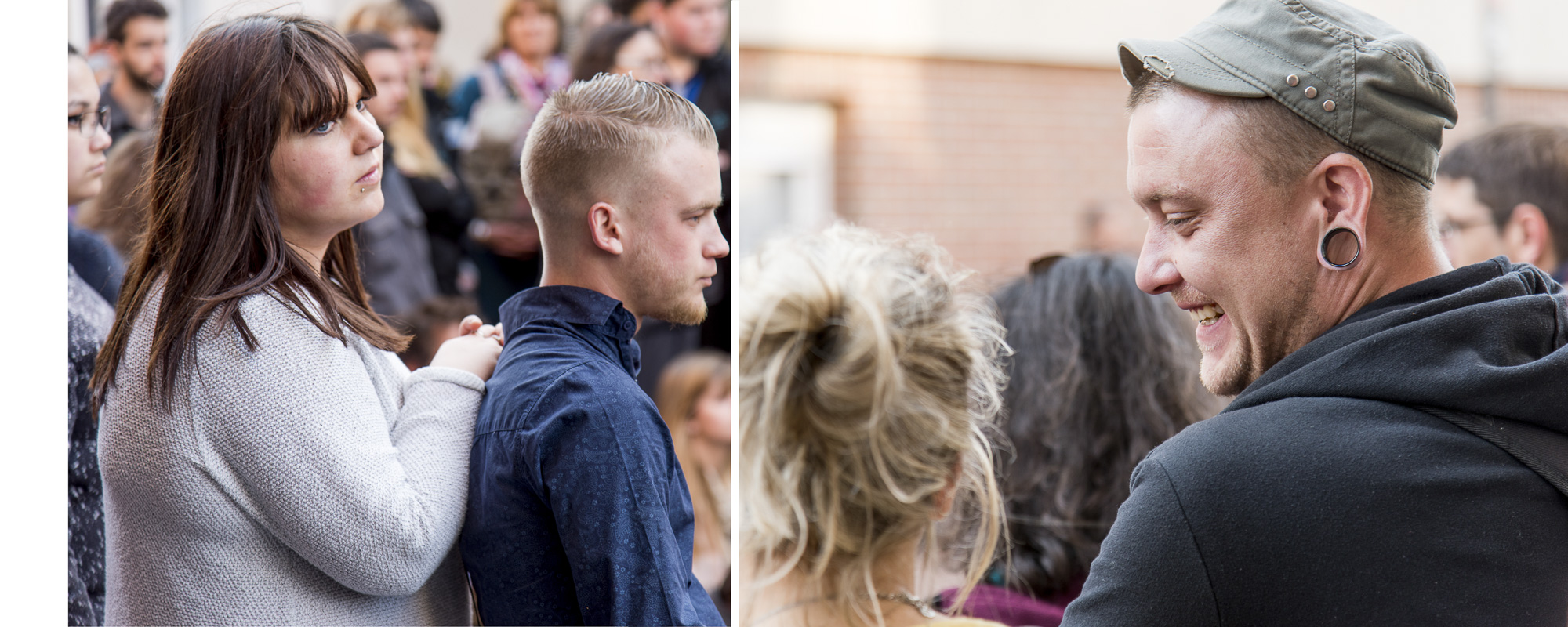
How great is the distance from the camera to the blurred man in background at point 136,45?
5.79 feet

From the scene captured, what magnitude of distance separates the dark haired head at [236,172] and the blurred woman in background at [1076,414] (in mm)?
1037

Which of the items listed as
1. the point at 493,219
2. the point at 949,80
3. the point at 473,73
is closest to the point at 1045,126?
the point at 949,80

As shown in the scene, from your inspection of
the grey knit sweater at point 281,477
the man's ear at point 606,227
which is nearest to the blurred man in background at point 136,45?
the grey knit sweater at point 281,477

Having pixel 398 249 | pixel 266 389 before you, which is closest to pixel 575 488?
pixel 266 389

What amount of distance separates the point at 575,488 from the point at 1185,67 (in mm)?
807

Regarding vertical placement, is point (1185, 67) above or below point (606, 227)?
above

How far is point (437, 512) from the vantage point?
131 cm

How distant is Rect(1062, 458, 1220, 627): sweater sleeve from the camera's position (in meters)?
0.99

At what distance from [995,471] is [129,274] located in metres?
1.33

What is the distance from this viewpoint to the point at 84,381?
1610 mm

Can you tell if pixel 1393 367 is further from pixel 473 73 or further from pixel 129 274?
pixel 473 73

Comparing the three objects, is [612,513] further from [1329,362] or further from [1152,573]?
[1329,362]
